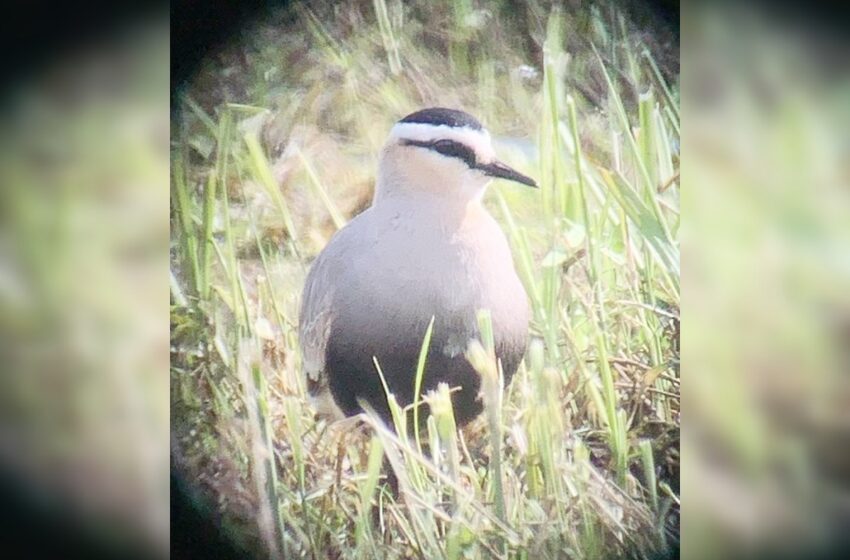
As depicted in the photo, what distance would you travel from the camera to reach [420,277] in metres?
1.74

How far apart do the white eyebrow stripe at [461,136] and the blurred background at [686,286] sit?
0.04 metres

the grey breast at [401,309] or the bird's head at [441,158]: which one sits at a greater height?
the bird's head at [441,158]

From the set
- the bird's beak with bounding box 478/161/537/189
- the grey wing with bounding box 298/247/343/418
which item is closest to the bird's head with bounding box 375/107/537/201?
the bird's beak with bounding box 478/161/537/189

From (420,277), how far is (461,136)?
27 centimetres

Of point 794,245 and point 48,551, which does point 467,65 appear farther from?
point 48,551

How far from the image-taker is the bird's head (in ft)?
5.69

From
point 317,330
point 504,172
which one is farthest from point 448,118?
point 317,330

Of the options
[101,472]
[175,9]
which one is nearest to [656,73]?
[175,9]

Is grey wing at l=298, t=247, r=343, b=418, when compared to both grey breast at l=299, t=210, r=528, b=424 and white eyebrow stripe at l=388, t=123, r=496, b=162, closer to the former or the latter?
grey breast at l=299, t=210, r=528, b=424

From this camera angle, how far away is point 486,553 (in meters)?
1.75

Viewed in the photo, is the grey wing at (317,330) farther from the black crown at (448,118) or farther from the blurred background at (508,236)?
the black crown at (448,118)

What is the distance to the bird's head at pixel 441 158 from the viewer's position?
5.69ft

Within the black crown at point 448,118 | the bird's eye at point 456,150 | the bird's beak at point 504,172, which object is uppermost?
the black crown at point 448,118

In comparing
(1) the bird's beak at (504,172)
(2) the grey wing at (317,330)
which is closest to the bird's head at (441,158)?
(1) the bird's beak at (504,172)
